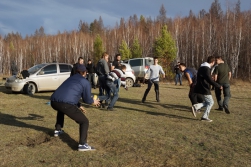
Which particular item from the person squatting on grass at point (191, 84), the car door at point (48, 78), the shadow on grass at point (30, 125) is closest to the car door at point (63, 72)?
the car door at point (48, 78)

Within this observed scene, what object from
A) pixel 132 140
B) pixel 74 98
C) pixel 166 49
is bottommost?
pixel 132 140

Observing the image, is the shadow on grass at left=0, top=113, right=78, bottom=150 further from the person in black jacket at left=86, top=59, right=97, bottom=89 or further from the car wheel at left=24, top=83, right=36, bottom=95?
the person in black jacket at left=86, top=59, right=97, bottom=89

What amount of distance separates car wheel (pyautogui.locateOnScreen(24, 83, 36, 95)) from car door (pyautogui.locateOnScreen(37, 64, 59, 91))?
263 millimetres

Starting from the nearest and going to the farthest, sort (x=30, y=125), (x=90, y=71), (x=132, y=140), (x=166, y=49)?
(x=132, y=140) → (x=30, y=125) → (x=90, y=71) → (x=166, y=49)

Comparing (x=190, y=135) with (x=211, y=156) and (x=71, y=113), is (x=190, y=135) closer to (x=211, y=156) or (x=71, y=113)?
(x=211, y=156)

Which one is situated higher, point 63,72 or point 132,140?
point 63,72

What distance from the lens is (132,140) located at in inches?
201

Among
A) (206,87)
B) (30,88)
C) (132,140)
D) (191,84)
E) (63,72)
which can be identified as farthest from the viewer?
(63,72)

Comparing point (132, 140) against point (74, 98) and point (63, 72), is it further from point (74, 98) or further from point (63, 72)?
point (63, 72)

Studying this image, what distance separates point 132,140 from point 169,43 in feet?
97.0

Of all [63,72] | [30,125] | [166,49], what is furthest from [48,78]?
[166,49]

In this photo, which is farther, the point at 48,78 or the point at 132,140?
the point at 48,78

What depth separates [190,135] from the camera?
5.46 meters

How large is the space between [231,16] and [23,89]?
2808 centimetres
